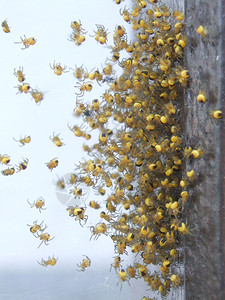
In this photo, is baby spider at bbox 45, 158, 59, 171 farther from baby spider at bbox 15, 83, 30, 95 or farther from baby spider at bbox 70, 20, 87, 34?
baby spider at bbox 70, 20, 87, 34

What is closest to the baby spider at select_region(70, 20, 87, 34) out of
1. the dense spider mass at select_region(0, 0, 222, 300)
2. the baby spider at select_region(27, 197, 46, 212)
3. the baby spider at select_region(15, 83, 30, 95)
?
the dense spider mass at select_region(0, 0, 222, 300)

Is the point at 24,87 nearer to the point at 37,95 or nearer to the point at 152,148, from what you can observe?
the point at 37,95

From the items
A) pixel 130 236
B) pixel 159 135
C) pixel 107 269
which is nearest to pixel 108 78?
pixel 159 135

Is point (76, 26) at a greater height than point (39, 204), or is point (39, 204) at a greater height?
point (76, 26)

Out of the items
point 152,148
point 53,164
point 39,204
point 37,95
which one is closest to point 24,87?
point 37,95

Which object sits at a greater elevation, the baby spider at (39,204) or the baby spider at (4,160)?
the baby spider at (4,160)

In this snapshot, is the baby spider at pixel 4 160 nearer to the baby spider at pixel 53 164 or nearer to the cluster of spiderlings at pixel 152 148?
the baby spider at pixel 53 164

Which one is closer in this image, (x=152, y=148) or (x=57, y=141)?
(x=152, y=148)

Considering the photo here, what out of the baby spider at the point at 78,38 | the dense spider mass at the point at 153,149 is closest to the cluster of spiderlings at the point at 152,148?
the dense spider mass at the point at 153,149

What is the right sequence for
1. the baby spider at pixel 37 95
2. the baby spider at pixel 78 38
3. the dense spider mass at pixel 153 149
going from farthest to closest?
1. the baby spider at pixel 37 95
2. the baby spider at pixel 78 38
3. the dense spider mass at pixel 153 149

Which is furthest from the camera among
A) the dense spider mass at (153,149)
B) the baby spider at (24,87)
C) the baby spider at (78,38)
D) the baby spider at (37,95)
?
the baby spider at (37,95)

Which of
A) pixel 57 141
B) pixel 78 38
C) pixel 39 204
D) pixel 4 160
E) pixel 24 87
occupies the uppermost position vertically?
pixel 78 38
